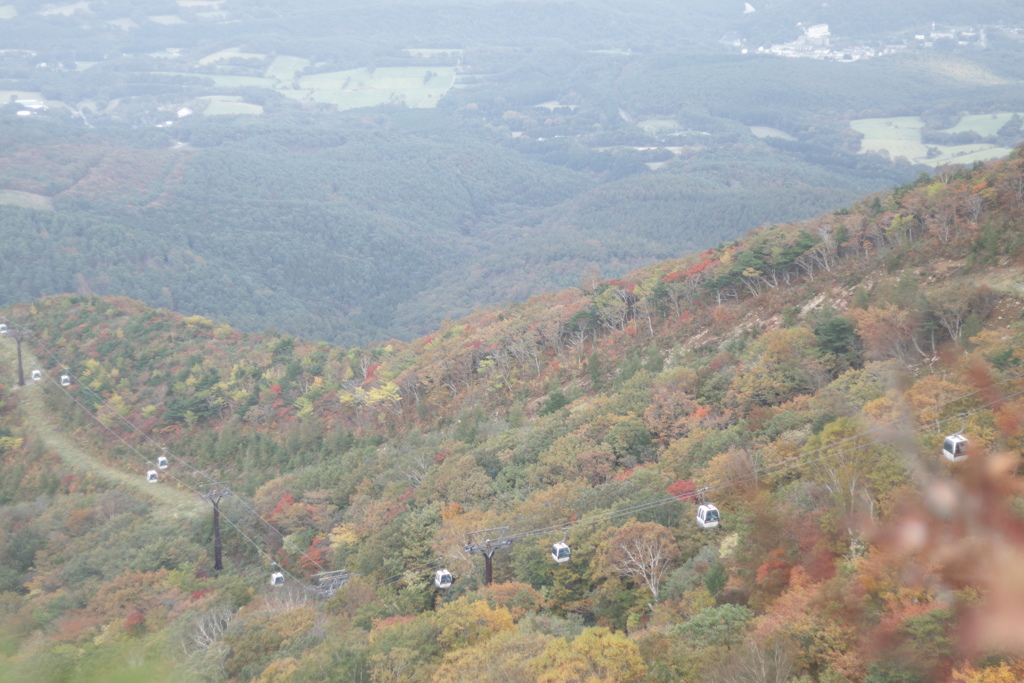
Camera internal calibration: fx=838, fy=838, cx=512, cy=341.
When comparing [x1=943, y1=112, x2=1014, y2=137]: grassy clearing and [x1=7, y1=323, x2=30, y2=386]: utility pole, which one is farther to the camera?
[x1=943, y1=112, x2=1014, y2=137]: grassy clearing

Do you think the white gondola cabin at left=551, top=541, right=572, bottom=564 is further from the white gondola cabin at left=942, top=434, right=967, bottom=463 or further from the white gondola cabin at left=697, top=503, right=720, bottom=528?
the white gondola cabin at left=942, top=434, right=967, bottom=463

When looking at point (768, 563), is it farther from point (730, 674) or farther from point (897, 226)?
point (897, 226)

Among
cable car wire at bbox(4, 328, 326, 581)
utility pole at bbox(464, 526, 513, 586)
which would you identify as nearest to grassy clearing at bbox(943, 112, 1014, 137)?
cable car wire at bbox(4, 328, 326, 581)

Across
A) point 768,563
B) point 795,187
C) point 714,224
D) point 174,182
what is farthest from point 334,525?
point 174,182

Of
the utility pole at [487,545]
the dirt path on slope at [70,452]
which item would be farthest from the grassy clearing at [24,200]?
the utility pole at [487,545]

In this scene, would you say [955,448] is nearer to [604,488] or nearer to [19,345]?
[604,488]

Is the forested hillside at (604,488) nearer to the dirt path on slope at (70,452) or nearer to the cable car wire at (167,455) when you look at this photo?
the cable car wire at (167,455)

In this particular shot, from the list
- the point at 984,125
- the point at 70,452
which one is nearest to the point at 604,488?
the point at 70,452
